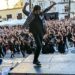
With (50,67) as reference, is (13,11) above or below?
below

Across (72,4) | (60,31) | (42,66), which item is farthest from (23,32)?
(72,4)

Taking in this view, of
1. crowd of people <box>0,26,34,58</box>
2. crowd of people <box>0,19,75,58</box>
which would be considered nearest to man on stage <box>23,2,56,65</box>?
crowd of people <box>0,19,75,58</box>

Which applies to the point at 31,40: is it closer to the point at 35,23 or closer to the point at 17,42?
the point at 17,42

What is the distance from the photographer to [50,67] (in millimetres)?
11227

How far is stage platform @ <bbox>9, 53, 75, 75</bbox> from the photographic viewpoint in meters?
10.6

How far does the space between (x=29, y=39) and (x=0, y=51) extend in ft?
5.73

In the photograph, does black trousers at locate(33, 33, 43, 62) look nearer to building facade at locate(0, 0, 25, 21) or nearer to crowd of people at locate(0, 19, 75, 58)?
crowd of people at locate(0, 19, 75, 58)

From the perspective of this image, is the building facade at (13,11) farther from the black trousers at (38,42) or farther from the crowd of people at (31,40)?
the black trousers at (38,42)

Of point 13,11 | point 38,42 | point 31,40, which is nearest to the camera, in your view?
point 38,42

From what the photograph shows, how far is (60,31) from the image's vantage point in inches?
909

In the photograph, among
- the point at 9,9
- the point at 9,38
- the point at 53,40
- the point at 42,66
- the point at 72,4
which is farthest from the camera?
the point at 9,9

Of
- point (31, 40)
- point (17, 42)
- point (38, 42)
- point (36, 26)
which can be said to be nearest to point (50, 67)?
point (38, 42)

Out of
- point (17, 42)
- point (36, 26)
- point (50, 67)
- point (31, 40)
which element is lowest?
point (17, 42)

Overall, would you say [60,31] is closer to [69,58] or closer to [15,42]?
[15,42]
